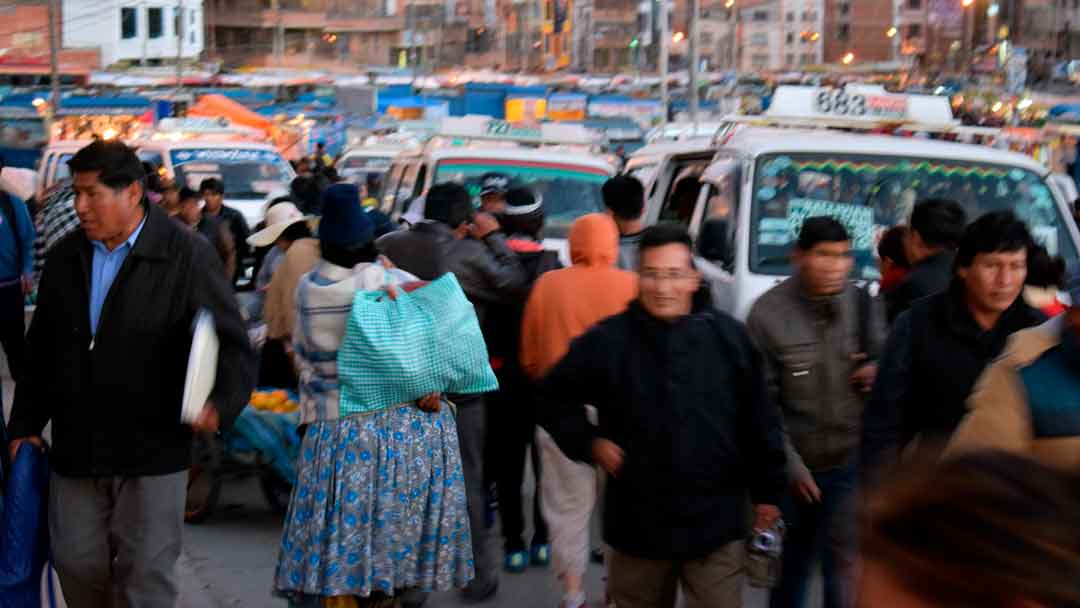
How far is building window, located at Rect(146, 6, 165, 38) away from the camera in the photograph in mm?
87062

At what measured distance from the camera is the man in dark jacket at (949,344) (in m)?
4.77

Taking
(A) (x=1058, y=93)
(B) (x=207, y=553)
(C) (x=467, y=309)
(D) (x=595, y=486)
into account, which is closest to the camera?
(C) (x=467, y=309)

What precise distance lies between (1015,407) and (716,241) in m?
4.95

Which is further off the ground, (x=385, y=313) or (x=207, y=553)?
(x=385, y=313)

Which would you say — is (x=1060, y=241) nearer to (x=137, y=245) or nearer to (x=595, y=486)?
(x=595, y=486)

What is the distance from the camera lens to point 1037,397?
3.32 meters

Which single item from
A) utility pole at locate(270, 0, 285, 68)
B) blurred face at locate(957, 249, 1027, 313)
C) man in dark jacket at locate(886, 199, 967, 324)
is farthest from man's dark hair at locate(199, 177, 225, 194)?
utility pole at locate(270, 0, 285, 68)

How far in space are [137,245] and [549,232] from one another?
6.34m

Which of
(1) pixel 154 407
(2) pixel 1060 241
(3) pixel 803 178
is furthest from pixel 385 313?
(2) pixel 1060 241

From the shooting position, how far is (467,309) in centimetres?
569

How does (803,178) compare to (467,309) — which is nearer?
(467,309)

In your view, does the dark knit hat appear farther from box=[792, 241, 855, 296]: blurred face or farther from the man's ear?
box=[792, 241, 855, 296]: blurred face

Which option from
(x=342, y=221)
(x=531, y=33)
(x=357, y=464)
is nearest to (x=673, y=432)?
(x=357, y=464)

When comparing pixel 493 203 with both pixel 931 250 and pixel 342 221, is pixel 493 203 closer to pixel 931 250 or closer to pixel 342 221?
pixel 342 221
